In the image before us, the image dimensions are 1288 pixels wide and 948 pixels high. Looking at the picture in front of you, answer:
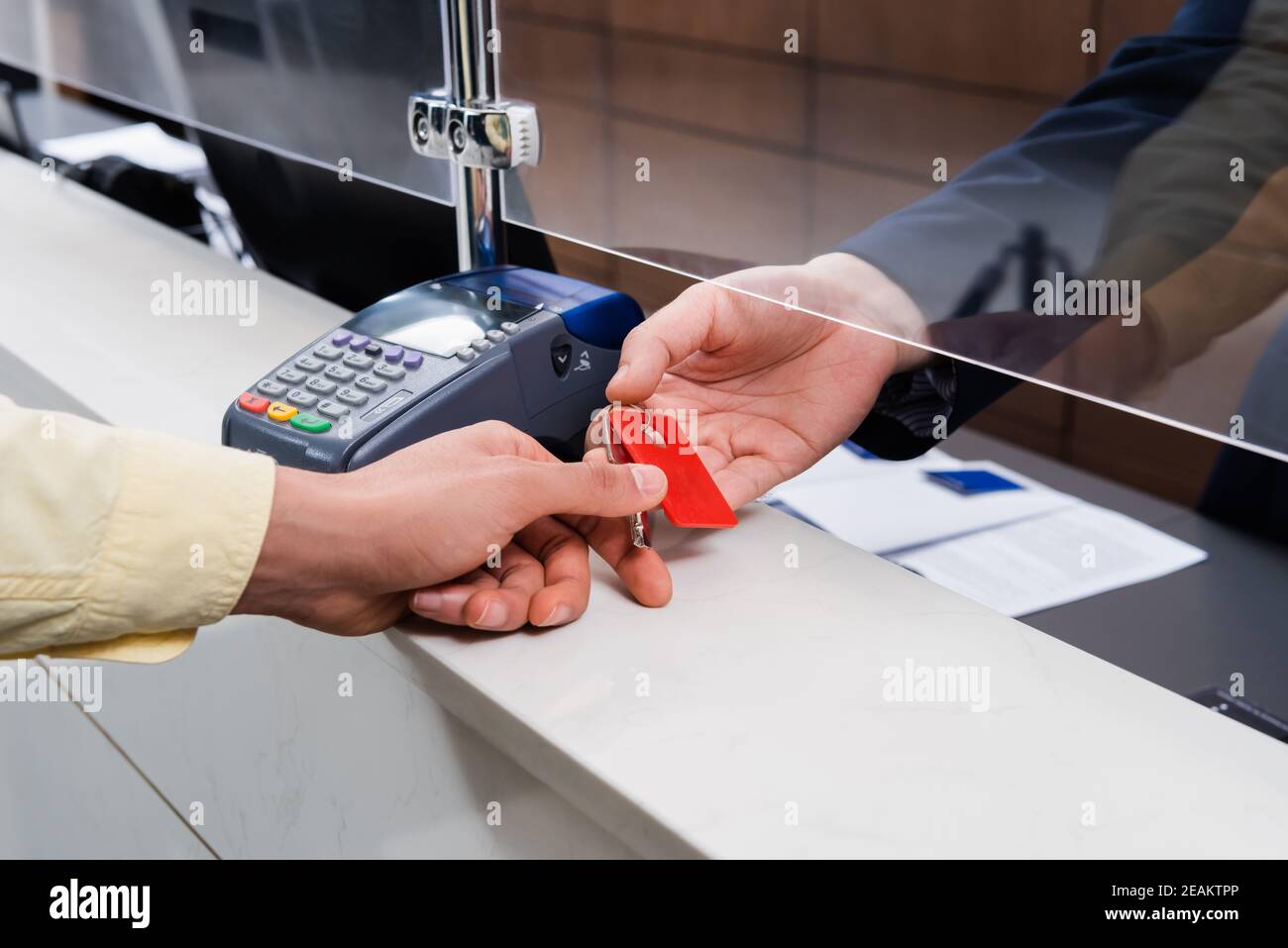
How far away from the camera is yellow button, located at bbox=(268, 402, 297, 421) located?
719 mm

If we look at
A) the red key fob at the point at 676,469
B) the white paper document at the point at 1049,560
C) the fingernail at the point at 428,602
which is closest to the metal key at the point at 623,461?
the red key fob at the point at 676,469

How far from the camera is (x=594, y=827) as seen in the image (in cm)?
58

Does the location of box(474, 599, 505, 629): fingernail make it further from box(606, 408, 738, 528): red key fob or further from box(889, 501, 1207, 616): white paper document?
box(889, 501, 1207, 616): white paper document

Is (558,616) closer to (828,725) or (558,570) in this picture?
(558,570)

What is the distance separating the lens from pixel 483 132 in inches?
34.4

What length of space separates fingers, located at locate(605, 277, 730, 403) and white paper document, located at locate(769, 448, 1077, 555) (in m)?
0.34

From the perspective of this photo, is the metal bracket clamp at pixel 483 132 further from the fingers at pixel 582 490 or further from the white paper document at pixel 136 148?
the white paper document at pixel 136 148

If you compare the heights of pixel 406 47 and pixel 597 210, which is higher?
pixel 406 47

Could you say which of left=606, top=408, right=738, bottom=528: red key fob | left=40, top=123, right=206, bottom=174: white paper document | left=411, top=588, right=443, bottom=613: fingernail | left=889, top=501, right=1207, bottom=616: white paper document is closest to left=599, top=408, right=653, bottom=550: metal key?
left=606, top=408, right=738, bottom=528: red key fob

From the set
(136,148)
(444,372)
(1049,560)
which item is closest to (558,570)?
(444,372)

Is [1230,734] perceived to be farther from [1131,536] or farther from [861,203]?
[1131,536]

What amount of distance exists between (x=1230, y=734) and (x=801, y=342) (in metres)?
0.40
